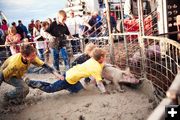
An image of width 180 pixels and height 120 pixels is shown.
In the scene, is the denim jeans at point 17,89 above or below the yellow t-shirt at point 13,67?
below

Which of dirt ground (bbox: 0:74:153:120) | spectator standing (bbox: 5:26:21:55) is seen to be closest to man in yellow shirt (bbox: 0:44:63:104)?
dirt ground (bbox: 0:74:153:120)

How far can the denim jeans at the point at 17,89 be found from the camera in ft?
22.8

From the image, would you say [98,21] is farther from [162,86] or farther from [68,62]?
[162,86]

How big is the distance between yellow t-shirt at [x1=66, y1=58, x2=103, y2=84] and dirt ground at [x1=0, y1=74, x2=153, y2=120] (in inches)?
16.8

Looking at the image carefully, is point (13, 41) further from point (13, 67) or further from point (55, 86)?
point (13, 67)

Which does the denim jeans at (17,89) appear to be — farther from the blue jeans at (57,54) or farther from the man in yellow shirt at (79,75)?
the blue jeans at (57,54)

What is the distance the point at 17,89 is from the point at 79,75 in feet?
4.38

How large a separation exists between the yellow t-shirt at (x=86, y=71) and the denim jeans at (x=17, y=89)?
37.2 inches

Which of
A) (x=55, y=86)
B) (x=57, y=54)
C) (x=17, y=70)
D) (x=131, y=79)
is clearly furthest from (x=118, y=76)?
(x=57, y=54)

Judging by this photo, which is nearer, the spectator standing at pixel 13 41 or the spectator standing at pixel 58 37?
the spectator standing at pixel 58 37

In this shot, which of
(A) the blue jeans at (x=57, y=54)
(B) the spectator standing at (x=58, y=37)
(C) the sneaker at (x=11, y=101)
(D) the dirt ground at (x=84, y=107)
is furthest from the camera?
(A) the blue jeans at (x=57, y=54)

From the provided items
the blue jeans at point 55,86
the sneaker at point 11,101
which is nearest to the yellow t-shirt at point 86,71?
the blue jeans at point 55,86

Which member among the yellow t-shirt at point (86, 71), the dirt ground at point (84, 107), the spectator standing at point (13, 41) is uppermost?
the spectator standing at point (13, 41)

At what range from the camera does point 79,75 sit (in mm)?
7078
